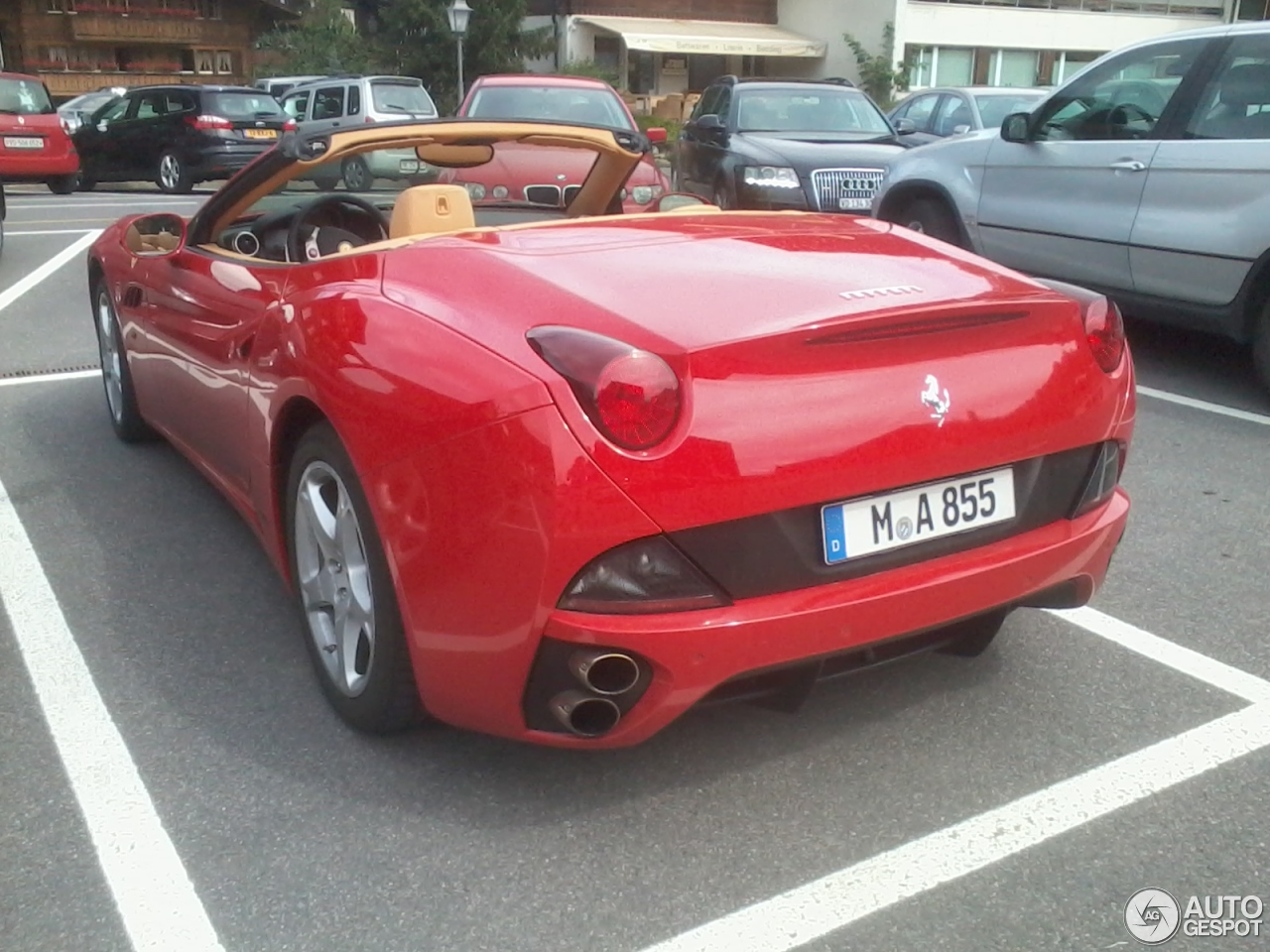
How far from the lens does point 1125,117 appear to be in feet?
21.6

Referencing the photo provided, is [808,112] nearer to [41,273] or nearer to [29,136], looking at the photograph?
[41,273]

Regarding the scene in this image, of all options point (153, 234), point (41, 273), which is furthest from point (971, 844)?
point (41, 273)

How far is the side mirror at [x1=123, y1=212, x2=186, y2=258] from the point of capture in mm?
4625

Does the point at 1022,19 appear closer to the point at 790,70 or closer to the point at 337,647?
the point at 790,70

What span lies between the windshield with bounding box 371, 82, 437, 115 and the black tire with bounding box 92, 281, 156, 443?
50.8 ft

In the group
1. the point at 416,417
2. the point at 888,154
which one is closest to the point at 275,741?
the point at 416,417

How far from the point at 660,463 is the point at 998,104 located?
1251 cm

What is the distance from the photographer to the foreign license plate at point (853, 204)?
10422 millimetres

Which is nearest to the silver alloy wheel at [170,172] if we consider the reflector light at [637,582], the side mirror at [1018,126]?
the side mirror at [1018,126]

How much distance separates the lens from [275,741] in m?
2.90

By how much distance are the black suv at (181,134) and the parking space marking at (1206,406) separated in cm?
1492

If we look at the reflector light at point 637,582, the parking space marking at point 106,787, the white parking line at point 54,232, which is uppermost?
the reflector light at point 637,582

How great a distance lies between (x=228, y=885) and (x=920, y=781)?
1.39 m

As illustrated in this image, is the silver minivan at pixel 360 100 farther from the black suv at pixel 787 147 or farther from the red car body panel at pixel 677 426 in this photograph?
the red car body panel at pixel 677 426
